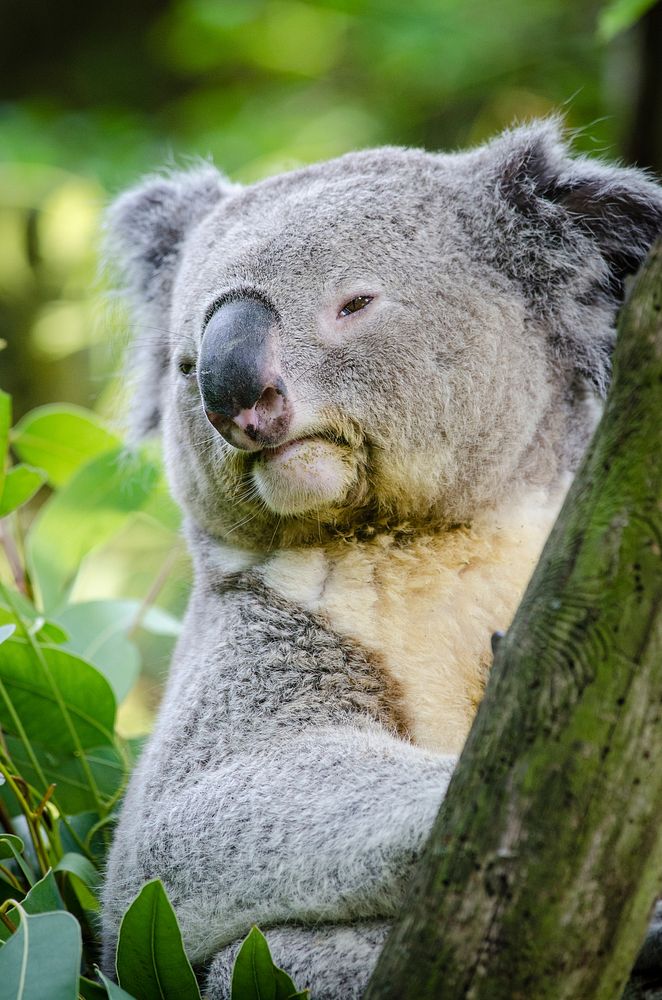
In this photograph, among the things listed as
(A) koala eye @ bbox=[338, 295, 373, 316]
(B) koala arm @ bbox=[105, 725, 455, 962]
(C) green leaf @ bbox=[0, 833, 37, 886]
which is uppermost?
(A) koala eye @ bbox=[338, 295, 373, 316]

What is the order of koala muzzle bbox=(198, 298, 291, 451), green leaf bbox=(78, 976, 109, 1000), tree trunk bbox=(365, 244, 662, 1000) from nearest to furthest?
tree trunk bbox=(365, 244, 662, 1000) < green leaf bbox=(78, 976, 109, 1000) < koala muzzle bbox=(198, 298, 291, 451)

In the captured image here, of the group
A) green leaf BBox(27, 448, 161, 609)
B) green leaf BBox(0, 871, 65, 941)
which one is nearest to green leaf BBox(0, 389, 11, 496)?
green leaf BBox(27, 448, 161, 609)

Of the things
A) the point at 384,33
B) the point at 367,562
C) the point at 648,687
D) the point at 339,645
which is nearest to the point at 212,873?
the point at 339,645

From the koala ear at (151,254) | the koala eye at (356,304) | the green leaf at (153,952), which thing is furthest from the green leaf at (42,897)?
the koala ear at (151,254)

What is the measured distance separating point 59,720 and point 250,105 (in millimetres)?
4671

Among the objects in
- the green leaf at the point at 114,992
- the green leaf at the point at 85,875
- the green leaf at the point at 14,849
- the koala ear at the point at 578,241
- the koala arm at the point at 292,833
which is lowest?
the green leaf at the point at 85,875

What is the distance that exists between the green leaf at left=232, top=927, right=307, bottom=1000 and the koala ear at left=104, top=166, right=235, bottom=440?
165cm

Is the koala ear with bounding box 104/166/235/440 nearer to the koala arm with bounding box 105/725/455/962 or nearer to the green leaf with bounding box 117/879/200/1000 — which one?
the koala arm with bounding box 105/725/455/962

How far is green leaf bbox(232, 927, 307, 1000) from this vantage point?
1703 millimetres

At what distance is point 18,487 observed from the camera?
2586 millimetres

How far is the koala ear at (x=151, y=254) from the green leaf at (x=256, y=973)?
165 centimetres

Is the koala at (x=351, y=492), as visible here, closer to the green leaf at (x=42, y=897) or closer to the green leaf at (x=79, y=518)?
the green leaf at (x=42, y=897)

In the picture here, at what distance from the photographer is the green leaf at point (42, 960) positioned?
5.36 feet

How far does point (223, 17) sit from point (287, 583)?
4571 millimetres
